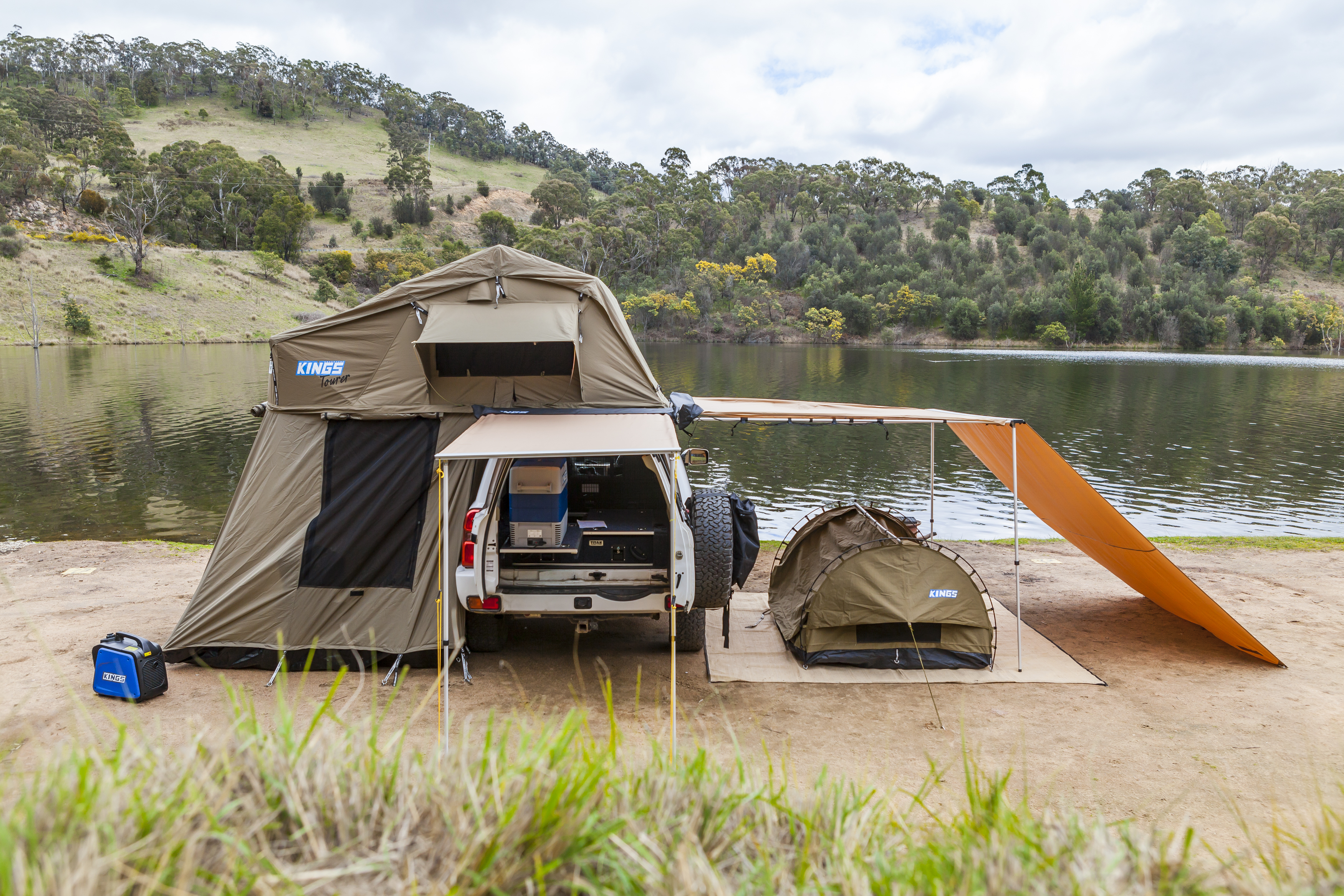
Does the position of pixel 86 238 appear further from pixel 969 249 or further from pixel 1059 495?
pixel 969 249

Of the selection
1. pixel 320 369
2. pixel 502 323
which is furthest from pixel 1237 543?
pixel 320 369

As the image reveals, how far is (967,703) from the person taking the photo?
620cm

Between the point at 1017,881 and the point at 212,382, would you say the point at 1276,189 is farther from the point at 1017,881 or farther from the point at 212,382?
the point at 1017,881

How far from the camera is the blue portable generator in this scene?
227 inches

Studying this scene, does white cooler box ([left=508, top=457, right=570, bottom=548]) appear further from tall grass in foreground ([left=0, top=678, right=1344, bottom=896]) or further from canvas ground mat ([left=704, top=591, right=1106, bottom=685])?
tall grass in foreground ([left=0, top=678, right=1344, bottom=896])

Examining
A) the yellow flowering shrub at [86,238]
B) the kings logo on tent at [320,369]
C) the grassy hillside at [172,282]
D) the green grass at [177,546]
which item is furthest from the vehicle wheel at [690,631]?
the yellow flowering shrub at [86,238]

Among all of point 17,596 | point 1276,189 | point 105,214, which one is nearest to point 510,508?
point 17,596

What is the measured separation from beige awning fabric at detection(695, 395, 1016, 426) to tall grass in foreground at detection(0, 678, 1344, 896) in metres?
4.80

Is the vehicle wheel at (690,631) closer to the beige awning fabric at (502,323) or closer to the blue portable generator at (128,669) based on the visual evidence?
the beige awning fabric at (502,323)

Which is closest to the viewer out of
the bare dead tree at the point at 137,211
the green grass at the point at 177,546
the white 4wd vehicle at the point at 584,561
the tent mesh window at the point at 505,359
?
the white 4wd vehicle at the point at 584,561

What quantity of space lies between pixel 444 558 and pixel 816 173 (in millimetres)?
122317

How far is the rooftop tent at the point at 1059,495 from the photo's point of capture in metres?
7.16

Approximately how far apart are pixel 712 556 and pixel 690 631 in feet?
3.39

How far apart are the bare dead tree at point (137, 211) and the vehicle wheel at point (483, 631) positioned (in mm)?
64067
